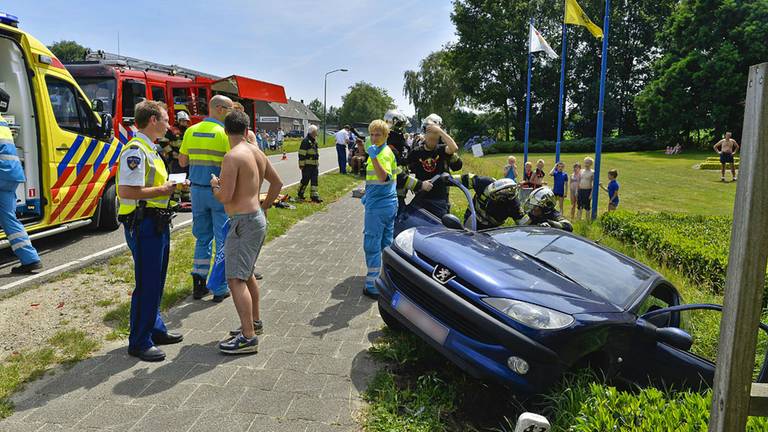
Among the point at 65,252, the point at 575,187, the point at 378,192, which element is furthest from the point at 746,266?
the point at 575,187

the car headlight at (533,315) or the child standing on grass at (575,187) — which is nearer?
the car headlight at (533,315)

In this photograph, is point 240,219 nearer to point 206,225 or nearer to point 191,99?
point 206,225

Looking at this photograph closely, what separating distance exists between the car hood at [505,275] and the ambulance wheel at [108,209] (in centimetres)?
585

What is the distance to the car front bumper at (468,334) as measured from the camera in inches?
111

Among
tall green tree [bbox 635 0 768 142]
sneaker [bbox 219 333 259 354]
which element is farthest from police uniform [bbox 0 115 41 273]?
tall green tree [bbox 635 0 768 142]

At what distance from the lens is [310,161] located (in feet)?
38.7

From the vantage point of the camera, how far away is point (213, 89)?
618 inches

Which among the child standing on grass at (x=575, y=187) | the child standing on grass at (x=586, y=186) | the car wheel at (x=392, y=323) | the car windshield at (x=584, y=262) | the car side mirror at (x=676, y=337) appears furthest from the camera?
the child standing on grass at (x=575, y=187)

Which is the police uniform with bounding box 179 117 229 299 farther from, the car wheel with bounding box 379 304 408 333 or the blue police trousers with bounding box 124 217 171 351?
the car wheel with bounding box 379 304 408 333

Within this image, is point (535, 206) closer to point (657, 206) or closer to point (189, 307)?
point (189, 307)

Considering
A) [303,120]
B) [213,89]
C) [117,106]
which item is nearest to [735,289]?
[117,106]

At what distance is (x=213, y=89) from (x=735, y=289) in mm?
15969

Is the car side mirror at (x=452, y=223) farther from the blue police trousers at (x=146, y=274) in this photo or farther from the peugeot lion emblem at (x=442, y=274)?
the blue police trousers at (x=146, y=274)

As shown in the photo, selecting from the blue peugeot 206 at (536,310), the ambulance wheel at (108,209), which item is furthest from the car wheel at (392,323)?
the ambulance wheel at (108,209)
